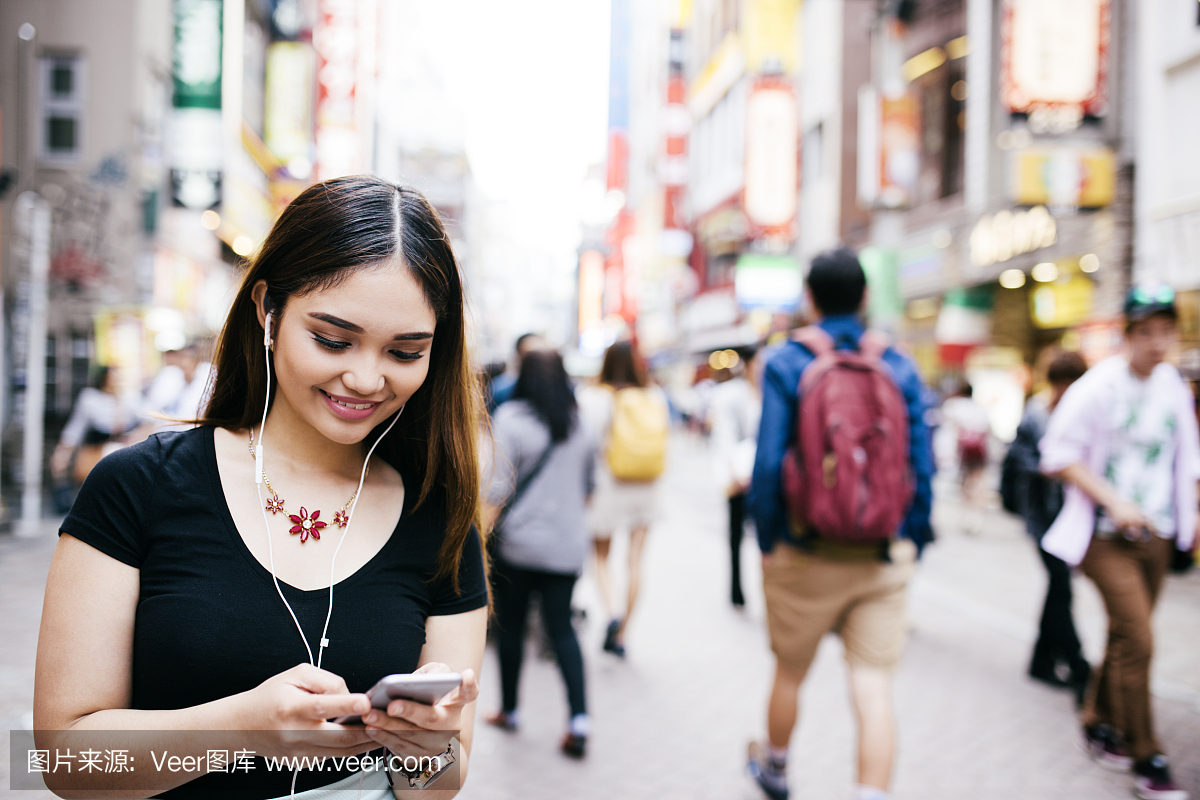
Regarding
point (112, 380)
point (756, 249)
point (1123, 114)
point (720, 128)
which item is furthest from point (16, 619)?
point (720, 128)

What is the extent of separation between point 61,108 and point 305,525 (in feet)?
49.4

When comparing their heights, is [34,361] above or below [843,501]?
above

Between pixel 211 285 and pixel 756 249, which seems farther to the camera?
pixel 756 249

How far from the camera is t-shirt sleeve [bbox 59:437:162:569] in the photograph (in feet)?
4.20

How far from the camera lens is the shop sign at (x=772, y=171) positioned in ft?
73.3

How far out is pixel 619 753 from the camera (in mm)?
3979

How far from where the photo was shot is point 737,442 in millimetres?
6453

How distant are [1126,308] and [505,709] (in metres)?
3.56

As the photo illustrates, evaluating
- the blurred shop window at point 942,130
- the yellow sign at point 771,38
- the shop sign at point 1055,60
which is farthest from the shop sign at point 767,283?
the shop sign at point 1055,60

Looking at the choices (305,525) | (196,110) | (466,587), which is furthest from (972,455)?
(196,110)

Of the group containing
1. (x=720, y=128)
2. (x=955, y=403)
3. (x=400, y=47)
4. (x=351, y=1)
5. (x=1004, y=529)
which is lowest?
(x=1004, y=529)

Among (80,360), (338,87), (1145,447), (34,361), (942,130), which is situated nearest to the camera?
(1145,447)

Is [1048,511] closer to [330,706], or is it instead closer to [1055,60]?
[330,706]

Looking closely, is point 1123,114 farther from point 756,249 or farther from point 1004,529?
point 756,249
